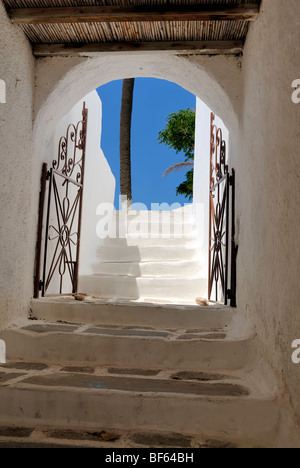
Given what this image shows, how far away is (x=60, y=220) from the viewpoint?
14.5ft

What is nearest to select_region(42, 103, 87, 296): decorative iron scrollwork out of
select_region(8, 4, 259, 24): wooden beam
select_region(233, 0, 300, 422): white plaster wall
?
select_region(8, 4, 259, 24): wooden beam

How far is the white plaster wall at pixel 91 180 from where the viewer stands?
5.56m

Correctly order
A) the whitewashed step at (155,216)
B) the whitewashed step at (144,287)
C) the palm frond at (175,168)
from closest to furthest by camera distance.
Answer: the whitewashed step at (144,287) → the whitewashed step at (155,216) → the palm frond at (175,168)

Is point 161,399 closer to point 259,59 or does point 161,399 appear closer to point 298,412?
point 298,412

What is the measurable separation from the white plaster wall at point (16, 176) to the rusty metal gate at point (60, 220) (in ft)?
0.87

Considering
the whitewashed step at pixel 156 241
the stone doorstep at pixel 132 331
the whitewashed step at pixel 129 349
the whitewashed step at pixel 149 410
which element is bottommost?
the whitewashed step at pixel 149 410

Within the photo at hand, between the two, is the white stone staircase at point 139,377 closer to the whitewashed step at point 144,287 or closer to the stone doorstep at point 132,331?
the stone doorstep at point 132,331

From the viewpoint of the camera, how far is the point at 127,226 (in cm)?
700

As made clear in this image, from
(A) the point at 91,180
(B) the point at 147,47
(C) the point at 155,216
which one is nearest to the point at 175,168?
(C) the point at 155,216

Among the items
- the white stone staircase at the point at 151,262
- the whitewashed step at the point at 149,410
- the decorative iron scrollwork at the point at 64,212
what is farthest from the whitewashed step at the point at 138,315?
the white stone staircase at the point at 151,262

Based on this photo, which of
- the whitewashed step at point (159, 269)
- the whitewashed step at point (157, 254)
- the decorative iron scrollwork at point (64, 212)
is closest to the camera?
the decorative iron scrollwork at point (64, 212)

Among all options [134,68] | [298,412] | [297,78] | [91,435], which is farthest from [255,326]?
[134,68]

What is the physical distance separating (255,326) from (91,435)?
1.21 meters

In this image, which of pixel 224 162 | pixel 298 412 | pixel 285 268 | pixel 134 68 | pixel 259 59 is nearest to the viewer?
pixel 298 412
